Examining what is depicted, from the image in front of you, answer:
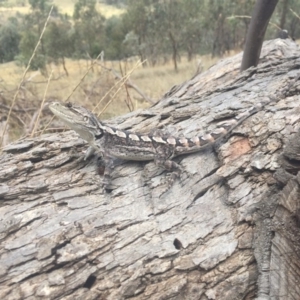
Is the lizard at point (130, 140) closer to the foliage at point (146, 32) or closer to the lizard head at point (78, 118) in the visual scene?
the lizard head at point (78, 118)

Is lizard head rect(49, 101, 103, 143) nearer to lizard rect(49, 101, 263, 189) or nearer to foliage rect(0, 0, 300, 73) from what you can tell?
lizard rect(49, 101, 263, 189)

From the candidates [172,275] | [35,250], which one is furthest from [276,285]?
[35,250]

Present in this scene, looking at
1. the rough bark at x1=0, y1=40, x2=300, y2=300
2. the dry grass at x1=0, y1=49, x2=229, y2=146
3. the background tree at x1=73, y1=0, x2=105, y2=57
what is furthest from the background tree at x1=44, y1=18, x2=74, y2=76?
the rough bark at x1=0, y1=40, x2=300, y2=300

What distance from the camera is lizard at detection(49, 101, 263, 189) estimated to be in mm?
3262

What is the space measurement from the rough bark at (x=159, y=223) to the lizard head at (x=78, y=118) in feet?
0.63

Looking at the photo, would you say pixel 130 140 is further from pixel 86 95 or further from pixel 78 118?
pixel 86 95

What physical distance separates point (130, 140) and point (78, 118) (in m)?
0.45

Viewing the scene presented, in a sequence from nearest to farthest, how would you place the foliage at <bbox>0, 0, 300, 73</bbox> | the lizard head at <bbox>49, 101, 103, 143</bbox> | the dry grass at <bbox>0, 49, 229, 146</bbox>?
the lizard head at <bbox>49, 101, 103, 143</bbox>, the dry grass at <bbox>0, 49, 229, 146</bbox>, the foliage at <bbox>0, 0, 300, 73</bbox>

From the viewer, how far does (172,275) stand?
253 centimetres

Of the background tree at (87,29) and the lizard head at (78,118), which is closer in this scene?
the lizard head at (78,118)

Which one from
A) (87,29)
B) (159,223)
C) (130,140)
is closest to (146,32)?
(87,29)

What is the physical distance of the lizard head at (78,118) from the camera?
128 inches

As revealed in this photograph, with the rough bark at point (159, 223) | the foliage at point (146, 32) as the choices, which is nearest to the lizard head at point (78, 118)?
the rough bark at point (159, 223)

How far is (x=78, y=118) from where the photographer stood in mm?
3268
